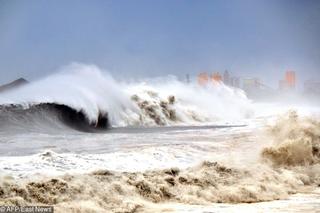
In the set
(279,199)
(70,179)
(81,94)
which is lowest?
(279,199)

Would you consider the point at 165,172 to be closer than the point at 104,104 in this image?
Yes

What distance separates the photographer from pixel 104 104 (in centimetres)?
3012

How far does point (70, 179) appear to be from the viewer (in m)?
7.77

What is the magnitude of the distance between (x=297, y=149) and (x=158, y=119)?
884 inches

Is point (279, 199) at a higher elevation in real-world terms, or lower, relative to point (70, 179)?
lower

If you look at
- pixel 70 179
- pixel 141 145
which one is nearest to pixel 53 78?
pixel 141 145

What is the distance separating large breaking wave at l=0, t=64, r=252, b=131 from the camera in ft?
71.0

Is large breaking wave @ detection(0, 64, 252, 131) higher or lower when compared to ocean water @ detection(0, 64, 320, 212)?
higher

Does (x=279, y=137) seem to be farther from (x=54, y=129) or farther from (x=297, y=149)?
(x=54, y=129)

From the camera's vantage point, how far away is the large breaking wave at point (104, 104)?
71.0ft

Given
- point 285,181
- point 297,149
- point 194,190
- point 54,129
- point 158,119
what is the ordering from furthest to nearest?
1. point 158,119
2. point 54,129
3. point 297,149
4. point 285,181
5. point 194,190

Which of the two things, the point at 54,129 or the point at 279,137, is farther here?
the point at 54,129

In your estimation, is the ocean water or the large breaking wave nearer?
the ocean water

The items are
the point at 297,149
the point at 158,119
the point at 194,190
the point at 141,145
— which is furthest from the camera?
the point at 158,119
